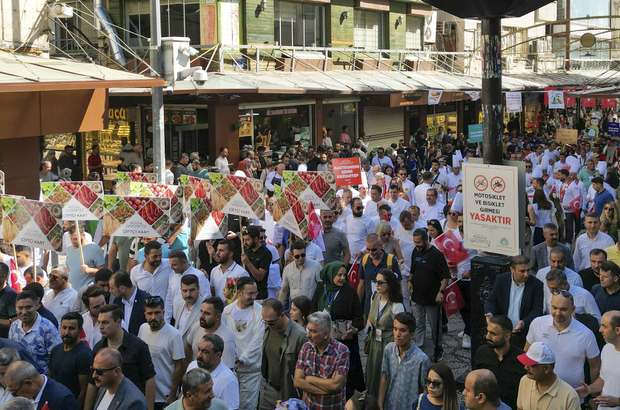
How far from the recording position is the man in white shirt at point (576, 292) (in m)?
7.70

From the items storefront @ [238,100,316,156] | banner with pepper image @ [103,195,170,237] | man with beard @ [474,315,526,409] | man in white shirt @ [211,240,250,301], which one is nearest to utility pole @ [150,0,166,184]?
banner with pepper image @ [103,195,170,237]

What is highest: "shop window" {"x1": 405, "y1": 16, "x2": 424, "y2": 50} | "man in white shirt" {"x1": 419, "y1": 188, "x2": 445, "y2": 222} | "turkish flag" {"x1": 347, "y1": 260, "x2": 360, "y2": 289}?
"shop window" {"x1": 405, "y1": 16, "x2": 424, "y2": 50}

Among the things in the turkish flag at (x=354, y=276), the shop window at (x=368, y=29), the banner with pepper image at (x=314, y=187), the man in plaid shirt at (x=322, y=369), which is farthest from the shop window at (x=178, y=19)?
the man in plaid shirt at (x=322, y=369)

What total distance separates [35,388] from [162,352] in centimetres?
145

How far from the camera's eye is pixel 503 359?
264 inches

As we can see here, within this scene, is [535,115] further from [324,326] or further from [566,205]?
[324,326]

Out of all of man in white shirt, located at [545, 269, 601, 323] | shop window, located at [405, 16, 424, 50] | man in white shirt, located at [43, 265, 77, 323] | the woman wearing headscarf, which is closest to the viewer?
man in white shirt, located at [545, 269, 601, 323]

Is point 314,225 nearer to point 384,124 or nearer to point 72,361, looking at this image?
point 72,361

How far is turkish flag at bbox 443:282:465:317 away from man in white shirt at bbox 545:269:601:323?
1991 mm

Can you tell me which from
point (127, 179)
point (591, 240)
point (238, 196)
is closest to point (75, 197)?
point (127, 179)

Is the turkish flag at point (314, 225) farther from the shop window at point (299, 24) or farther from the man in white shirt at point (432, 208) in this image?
the shop window at point (299, 24)

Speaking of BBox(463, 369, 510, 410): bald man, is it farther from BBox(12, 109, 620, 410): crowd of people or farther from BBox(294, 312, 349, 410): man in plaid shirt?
BBox(294, 312, 349, 410): man in plaid shirt

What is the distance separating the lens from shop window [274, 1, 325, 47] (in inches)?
1051

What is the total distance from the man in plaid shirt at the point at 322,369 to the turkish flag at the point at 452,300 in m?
3.35
